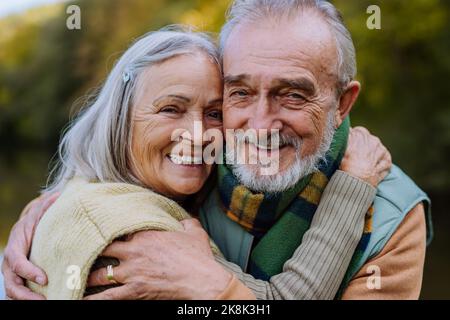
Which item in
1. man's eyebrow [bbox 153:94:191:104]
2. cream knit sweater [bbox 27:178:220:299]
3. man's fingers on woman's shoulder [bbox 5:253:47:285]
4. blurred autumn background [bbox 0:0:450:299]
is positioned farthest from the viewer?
blurred autumn background [bbox 0:0:450:299]

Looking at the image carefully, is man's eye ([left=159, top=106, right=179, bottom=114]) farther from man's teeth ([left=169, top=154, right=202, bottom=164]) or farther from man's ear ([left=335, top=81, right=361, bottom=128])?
man's ear ([left=335, top=81, right=361, bottom=128])

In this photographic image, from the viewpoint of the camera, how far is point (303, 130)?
232cm

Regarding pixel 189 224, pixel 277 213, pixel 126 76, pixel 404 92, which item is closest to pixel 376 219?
pixel 277 213

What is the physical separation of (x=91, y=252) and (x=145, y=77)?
0.78 metres

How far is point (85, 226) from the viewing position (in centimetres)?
194

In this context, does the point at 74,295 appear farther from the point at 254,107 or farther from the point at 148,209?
the point at 254,107

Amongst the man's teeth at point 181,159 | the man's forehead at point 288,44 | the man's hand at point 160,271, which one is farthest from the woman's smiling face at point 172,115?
the man's hand at point 160,271

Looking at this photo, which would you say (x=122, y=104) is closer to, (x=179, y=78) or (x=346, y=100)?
(x=179, y=78)

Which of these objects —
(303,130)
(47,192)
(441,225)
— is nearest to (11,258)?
(47,192)

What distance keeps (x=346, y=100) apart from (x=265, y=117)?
0.46 metres

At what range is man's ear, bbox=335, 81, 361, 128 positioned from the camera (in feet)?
8.13

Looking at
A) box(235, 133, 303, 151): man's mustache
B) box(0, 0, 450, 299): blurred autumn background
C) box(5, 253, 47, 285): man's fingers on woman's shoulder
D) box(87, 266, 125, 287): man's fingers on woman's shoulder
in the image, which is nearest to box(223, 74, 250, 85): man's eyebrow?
box(235, 133, 303, 151): man's mustache

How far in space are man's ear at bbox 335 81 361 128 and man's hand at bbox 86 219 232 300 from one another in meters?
0.93

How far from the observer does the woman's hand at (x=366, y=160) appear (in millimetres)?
2330
